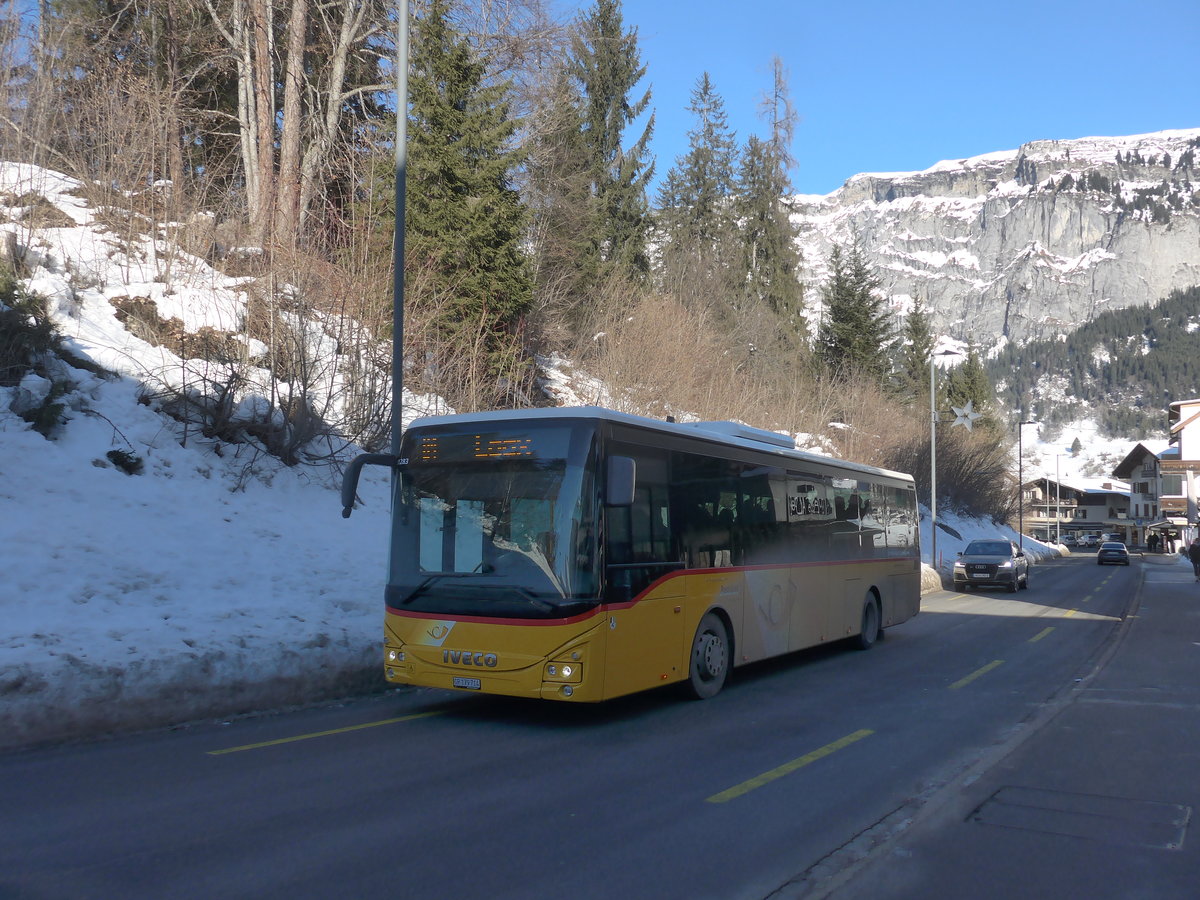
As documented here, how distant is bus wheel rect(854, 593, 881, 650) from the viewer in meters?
15.5

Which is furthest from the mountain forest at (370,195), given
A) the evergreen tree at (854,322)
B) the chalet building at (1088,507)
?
the chalet building at (1088,507)

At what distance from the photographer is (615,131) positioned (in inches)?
1833

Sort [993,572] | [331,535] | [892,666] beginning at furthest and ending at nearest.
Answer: [993,572]
[331,535]
[892,666]

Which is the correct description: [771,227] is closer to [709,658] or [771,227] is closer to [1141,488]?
[709,658]

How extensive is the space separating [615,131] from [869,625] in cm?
3591

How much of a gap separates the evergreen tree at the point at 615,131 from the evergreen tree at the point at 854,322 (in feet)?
64.1

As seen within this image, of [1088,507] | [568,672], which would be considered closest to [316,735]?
[568,672]

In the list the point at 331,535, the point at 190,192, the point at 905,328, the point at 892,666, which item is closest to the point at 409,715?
the point at 331,535

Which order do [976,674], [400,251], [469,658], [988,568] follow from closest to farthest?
1. [469,658]
2. [976,674]
3. [400,251]
4. [988,568]

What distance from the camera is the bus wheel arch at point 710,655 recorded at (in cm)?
1029

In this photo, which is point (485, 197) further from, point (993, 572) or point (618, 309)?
point (993, 572)

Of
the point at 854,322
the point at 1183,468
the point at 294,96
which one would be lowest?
the point at 1183,468

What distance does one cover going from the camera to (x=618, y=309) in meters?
34.5

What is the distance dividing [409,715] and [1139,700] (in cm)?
795
